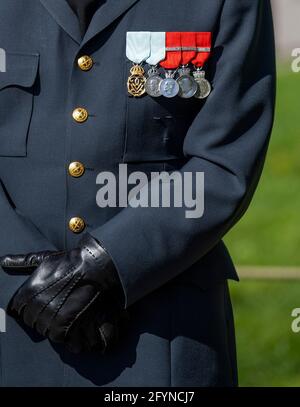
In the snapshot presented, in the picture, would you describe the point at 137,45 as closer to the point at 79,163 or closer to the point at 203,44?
the point at 203,44

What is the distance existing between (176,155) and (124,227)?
227 mm

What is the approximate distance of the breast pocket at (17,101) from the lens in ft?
9.85

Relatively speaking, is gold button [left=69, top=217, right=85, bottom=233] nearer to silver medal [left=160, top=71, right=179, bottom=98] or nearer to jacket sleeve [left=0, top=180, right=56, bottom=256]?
jacket sleeve [left=0, top=180, right=56, bottom=256]

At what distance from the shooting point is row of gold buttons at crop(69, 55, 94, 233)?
300 centimetres

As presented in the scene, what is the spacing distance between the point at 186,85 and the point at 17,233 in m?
0.50

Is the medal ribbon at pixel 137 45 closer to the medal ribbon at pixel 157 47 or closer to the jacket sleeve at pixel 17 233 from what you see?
the medal ribbon at pixel 157 47

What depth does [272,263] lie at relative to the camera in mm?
7789

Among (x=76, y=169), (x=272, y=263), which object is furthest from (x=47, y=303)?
(x=272, y=263)

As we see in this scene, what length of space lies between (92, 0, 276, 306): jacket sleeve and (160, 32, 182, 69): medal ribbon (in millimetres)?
87

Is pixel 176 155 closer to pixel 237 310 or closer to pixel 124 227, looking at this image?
pixel 124 227

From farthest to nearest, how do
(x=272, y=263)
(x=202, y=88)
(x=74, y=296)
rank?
(x=272, y=263) → (x=202, y=88) → (x=74, y=296)

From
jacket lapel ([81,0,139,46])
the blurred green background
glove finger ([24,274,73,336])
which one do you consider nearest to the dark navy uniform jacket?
jacket lapel ([81,0,139,46])

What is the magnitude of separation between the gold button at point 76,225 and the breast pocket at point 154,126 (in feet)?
0.57
